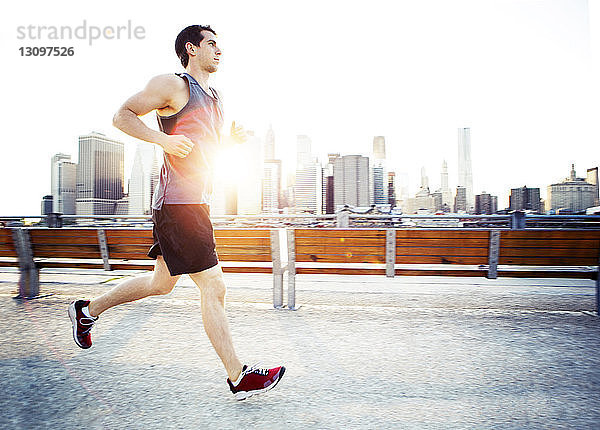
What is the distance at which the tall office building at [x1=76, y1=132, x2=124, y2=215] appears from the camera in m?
75.2

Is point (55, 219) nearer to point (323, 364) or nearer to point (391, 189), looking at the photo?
point (323, 364)

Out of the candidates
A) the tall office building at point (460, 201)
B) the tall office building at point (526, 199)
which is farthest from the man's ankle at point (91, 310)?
the tall office building at point (460, 201)

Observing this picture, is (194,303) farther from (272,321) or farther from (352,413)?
(352,413)

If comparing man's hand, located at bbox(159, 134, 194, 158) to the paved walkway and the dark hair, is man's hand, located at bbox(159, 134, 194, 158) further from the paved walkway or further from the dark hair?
the paved walkway

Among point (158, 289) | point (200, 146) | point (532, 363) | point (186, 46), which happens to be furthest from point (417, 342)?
point (186, 46)

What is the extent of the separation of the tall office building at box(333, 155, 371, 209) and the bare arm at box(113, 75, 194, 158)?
304ft

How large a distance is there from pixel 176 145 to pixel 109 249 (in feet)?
10.2

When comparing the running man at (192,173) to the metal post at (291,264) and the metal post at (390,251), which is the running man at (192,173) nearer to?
the metal post at (291,264)

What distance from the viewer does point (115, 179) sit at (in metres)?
82.1

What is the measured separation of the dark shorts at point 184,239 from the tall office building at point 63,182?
73194 millimetres

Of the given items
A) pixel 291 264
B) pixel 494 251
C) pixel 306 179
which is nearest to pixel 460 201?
pixel 306 179

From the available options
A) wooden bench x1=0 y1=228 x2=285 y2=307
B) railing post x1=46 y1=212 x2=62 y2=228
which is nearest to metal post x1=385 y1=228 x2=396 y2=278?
wooden bench x1=0 y1=228 x2=285 y2=307

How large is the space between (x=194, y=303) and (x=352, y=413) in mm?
2809

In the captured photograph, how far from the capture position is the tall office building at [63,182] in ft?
227
